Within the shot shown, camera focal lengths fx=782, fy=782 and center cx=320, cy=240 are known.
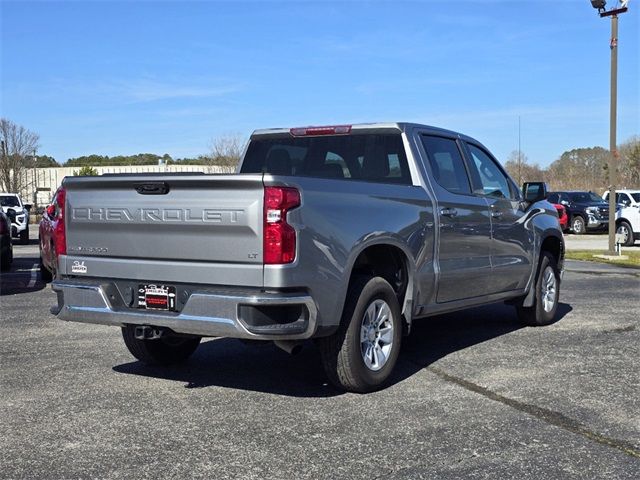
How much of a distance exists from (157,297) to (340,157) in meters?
2.25

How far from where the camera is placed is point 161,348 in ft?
20.9

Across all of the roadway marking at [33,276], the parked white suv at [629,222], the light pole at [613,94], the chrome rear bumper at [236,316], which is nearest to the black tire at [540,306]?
the chrome rear bumper at [236,316]

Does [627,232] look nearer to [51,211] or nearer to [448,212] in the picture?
[51,211]

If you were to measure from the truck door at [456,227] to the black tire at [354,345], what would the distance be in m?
0.98

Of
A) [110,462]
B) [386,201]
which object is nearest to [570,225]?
[386,201]

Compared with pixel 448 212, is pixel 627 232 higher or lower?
lower

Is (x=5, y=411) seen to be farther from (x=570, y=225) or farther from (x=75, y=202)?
(x=570, y=225)

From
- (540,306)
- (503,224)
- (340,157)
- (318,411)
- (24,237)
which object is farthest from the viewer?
(24,237)

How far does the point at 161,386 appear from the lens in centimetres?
574

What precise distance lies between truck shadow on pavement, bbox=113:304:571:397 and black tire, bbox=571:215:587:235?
22366 millimetres

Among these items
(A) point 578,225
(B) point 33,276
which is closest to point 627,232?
(A) point 578,225

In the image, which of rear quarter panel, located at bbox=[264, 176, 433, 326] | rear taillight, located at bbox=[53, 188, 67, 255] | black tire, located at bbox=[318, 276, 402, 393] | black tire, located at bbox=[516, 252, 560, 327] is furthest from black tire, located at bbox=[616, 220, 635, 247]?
rear taillight, located at bbox=[53, 188, 67, 255]

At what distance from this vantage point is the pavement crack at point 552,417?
435 cm

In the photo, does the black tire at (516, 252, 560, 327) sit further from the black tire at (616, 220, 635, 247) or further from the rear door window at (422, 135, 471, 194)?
the black tire at (616, 220, 635, 247)
